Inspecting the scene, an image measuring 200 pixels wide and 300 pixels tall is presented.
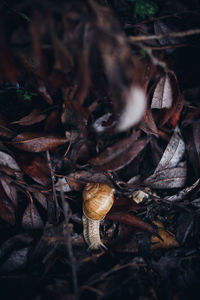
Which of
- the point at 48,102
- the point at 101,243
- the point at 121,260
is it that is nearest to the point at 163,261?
the point at 121,260

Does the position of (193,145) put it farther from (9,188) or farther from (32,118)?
(9,188)

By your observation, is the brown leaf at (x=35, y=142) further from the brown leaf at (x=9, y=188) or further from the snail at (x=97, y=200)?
the snail at (x=97, y=200)

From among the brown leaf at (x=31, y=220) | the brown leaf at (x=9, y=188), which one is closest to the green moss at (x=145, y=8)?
the brown leaf at (x=9, y=188)

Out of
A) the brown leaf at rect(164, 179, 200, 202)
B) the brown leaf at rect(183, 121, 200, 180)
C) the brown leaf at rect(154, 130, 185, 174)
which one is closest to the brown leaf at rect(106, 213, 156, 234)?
the brown leaf at rect(164, 179, 200, 202)

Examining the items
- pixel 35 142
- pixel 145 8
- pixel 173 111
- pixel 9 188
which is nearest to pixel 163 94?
pixel 173 111

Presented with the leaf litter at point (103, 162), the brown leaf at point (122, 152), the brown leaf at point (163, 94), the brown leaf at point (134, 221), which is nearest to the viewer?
the leaf litter at point (103, 162)

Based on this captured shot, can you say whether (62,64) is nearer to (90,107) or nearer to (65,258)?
(90,107)
